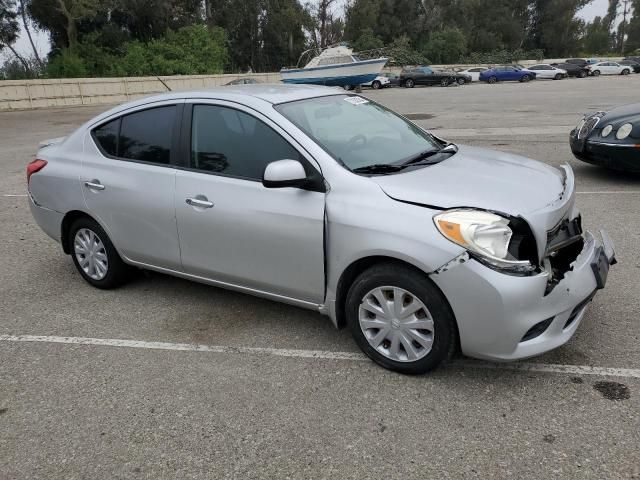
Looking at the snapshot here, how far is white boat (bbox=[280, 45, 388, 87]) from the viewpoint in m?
39.1

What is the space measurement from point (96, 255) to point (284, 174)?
2.28 m

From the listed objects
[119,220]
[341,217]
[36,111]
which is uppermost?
[341,217]

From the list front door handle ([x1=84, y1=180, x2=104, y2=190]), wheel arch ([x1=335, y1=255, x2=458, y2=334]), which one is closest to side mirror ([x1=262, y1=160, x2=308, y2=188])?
wheel arch ([x1=335, y1=255, x2=458, y2=334])

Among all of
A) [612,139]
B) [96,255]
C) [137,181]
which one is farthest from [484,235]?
[612,139]

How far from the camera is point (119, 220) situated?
4.43m

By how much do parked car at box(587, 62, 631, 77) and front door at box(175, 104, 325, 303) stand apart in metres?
53.8

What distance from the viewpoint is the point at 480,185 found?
334cm

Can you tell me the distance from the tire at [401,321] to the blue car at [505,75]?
46613 mm

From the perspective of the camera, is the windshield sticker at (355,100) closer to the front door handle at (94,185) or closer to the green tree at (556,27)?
the front door handle at (94,185)

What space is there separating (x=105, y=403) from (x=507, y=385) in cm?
230

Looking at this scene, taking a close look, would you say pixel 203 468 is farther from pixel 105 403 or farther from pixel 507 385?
pixel 507 385

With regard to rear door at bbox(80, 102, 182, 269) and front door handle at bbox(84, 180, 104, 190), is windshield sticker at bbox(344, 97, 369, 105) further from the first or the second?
front door handle at bbox(84, 180, 104, 190)

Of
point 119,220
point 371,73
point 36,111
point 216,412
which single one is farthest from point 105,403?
point 371,73

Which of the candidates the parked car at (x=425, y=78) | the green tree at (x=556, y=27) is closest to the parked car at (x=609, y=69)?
the parked car at (x=425, y=78)
